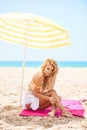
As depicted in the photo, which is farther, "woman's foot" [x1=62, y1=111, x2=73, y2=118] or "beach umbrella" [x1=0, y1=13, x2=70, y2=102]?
"beach umbrella" [x1=0, y1=13, x2=70, y2=102]

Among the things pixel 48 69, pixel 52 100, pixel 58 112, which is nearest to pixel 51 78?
pixel 48 69

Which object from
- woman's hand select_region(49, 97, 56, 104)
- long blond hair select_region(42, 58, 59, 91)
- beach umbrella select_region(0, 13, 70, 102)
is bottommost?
woman's hand select_region(49, 97, 56, 104)

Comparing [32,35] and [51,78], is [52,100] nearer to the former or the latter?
[51,78]

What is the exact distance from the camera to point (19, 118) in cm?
492

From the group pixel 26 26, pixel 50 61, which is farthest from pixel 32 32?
pixel 50 61

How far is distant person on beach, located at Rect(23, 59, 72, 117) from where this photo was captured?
5.15 m

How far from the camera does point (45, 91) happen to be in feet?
17.4

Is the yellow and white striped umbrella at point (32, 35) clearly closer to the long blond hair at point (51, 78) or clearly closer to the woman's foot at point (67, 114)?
the long blond hair at point (51, 78)

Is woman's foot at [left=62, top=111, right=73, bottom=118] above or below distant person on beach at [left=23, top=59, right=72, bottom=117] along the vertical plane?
below

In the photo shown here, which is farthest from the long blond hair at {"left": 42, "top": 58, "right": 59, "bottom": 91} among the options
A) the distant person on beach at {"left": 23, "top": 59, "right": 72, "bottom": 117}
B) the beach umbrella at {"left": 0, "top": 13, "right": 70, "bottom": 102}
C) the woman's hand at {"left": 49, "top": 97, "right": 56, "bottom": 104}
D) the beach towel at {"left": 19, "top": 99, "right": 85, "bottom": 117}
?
the beach umbrella at {"left": 0, "top": 13, "right": 70, "bottom": 102}

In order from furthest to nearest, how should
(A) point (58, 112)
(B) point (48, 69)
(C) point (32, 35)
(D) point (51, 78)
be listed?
(C) point (32, 35) → (A) point (58, 112) → (D) point (51, 78) → (B) point (48, 69)

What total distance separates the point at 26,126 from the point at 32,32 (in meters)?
2.21

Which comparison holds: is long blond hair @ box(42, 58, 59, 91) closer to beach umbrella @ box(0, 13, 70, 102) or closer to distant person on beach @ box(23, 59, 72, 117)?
distant person on beach @ box(23, 59, 72, 117)

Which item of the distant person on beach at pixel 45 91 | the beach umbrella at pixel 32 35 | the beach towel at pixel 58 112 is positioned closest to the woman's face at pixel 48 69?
the distant person on beach at pixel 45 91
